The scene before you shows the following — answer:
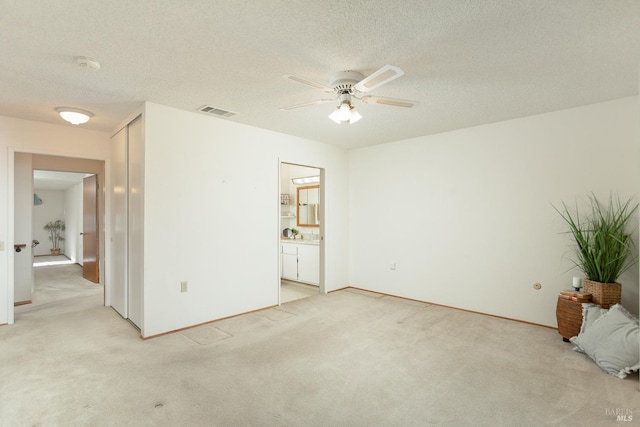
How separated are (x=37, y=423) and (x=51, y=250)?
11179 millimetres

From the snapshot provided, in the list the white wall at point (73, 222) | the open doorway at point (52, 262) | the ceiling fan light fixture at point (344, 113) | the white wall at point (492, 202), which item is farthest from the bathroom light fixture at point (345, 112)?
the white wall at point (73, 222)

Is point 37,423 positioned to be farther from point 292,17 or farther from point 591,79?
point 591,79

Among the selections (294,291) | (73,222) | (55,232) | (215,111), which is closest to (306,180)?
(294,291)

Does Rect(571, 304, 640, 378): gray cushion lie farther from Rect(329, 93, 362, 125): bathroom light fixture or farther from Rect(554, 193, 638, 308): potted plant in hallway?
Rect(329, 93, 362, 125): bathroom light fixture

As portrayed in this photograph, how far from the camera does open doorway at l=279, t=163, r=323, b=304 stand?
226 inches

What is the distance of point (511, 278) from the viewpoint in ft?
13.4

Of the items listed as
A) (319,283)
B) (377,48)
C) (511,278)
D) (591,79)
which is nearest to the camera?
(377,48)

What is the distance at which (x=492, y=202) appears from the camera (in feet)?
13.9

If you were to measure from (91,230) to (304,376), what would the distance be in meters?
5.65

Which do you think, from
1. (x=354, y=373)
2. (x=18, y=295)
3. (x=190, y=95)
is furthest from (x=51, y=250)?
(x=354, y=373)

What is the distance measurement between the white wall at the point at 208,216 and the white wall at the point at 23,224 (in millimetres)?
2739

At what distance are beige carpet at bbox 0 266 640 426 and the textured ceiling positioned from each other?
98.1 inches

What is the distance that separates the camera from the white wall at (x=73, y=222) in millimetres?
8729

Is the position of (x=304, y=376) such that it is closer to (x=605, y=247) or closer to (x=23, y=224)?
(x=605, y=247)
